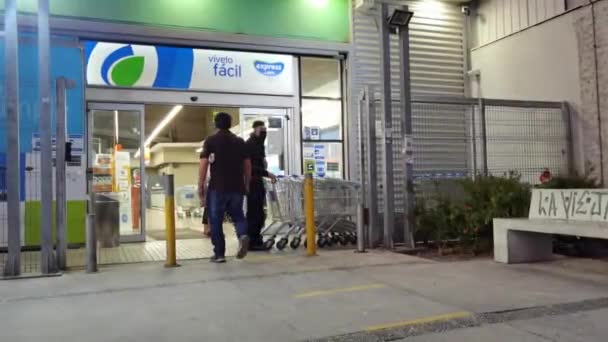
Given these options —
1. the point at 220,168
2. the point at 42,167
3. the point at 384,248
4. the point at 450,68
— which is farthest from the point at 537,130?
the point at 42,167

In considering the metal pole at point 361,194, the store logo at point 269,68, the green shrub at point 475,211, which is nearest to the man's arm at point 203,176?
the metal pole at point 361,194

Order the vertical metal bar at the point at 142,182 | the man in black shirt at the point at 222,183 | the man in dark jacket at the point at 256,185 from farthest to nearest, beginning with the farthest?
1. the vertical metal bar at the point at 142,182
2. the man in dark jacket at the point at 256,185
3. the man in black shirt at the point at 222,183

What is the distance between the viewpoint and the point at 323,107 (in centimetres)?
1078

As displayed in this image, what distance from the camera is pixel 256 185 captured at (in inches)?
314

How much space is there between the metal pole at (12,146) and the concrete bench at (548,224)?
5937mm

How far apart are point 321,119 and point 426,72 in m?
2.64

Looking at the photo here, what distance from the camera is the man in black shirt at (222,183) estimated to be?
6930 mm

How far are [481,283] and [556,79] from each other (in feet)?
19.5

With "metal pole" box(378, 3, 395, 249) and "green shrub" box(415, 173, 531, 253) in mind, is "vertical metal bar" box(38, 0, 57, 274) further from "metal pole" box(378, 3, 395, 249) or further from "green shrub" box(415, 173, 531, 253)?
"green shrub" box(415, 173, 531, 253)

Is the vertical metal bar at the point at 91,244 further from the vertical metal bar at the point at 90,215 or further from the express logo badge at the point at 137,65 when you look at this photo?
the express logo badge at the point at 137,65

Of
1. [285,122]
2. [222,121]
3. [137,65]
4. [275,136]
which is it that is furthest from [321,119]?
[222,121]

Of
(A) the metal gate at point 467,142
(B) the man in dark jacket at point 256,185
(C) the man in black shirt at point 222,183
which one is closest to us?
(C) the man in black shirt at point 222,183

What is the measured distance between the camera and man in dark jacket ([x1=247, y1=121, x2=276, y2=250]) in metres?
7.96

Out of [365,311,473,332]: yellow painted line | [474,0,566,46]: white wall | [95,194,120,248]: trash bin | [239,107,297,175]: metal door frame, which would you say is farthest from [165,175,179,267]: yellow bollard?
[474,0,566,46]: white wall
